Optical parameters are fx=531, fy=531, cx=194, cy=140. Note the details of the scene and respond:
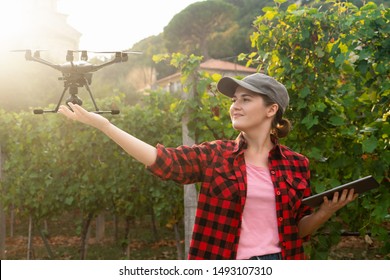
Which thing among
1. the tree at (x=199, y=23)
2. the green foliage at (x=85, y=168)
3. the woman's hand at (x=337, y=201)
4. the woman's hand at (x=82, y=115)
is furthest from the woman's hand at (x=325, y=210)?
the tree at (x=199, y=23)

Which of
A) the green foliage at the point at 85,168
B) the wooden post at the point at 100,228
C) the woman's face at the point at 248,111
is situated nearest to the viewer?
the woman's face at the point at 248,111

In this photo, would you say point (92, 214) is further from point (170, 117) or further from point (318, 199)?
point (318, 199)

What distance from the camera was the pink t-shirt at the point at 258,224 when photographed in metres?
2.28

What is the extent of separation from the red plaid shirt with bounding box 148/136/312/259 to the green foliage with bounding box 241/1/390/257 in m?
1.54

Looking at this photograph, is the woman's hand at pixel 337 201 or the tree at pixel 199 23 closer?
the woman's hand at pixel 337 201

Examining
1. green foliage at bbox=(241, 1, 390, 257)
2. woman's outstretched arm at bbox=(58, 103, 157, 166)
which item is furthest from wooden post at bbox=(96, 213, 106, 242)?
woman's outstretched arm at bbox=(58, 103, 157, 166)

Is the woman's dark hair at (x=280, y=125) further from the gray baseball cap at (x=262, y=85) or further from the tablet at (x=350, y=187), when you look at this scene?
the tablet at (x=350, y=187)

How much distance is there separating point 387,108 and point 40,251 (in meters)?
8.79

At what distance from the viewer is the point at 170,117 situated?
767cm

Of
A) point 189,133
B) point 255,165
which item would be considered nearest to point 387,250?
point 189,133

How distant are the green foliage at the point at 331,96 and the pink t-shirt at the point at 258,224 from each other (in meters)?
1.63

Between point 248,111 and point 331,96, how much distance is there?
6.10 feet

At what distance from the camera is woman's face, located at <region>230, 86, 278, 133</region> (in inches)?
95.3

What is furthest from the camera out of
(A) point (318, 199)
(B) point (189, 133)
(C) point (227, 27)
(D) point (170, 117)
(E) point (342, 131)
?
(C) point (227, 27)
